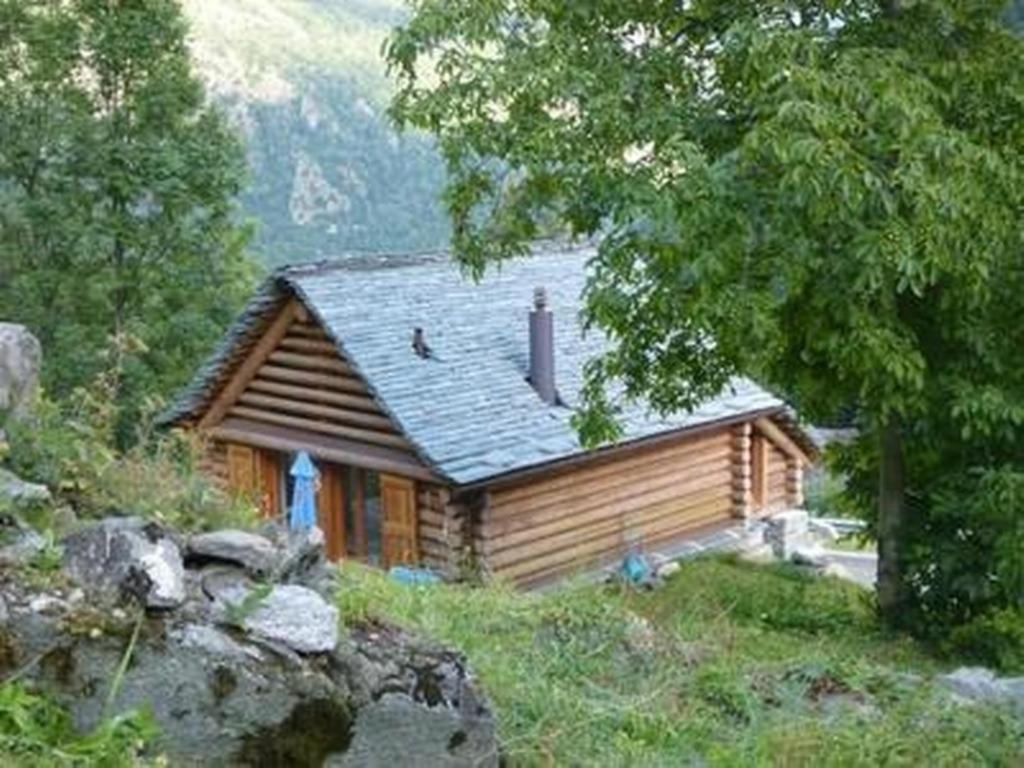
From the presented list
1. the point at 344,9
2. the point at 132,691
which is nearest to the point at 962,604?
the point at 132,691

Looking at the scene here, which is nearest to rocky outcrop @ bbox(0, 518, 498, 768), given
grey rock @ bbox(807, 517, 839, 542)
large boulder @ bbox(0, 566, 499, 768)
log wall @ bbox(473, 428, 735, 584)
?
large boulder @ bbox(0, 566, 499, 768)

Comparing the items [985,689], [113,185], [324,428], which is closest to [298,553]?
[985,689]

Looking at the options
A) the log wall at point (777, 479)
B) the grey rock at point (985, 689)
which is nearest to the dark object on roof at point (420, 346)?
the log wall at point (777, 479)

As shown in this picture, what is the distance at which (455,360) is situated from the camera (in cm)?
1739

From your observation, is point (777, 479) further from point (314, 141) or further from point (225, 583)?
point (314, 141)

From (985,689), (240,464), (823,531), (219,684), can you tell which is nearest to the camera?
(219,684)

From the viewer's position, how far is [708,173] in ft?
29.8

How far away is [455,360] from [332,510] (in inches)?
104

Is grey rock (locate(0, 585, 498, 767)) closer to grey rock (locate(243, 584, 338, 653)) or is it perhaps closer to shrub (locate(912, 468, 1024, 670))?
grey rock (locate(243, 584, 338, 653))

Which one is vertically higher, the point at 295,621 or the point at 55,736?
the point at 295,621

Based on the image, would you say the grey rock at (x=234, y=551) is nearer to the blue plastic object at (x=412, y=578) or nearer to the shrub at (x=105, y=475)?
the shrub at (x=105, y=475)

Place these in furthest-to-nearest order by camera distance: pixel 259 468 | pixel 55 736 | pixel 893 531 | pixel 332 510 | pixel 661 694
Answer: pixel 259 468
pixel 332 510
pixel 893 531
pixel 661 694
pixel 55 736

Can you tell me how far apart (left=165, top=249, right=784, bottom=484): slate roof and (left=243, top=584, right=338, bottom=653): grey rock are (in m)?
10.5

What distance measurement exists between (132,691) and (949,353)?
789cm
